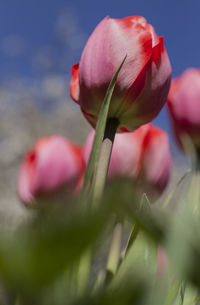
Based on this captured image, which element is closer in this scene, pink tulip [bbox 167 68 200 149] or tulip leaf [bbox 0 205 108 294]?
tulip leaf [bbox 0 205 108 294]

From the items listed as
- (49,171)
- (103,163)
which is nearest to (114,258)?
(103,163)

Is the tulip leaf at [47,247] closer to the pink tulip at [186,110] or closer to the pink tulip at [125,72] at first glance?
the pink tulip at [125,72]

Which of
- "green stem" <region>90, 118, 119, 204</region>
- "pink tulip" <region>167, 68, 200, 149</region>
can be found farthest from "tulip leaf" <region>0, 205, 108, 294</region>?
"pink tulip" <region>167, 68, 200, 149</region>

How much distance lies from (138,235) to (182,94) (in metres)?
0.26

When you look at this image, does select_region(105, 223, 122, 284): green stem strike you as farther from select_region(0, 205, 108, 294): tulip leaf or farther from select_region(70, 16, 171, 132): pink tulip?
select_region(0, 205, 108, 294): tulip leaf

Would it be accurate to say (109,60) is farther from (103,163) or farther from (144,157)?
(144,157)

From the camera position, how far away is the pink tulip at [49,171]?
0.46m

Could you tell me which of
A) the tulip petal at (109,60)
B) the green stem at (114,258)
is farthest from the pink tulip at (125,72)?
the green stem at (114,258)

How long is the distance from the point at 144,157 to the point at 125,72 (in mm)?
191

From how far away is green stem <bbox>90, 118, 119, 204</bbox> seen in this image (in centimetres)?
20

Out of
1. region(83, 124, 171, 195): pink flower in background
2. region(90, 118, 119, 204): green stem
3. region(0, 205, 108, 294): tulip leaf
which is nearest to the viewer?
region(0, 205, 108, 294): tulip leaf

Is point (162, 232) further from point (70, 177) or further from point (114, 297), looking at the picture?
point (70, 177)

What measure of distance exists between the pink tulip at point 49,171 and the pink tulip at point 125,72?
0.65 ft

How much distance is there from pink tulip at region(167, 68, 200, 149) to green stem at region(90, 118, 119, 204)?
169mm
